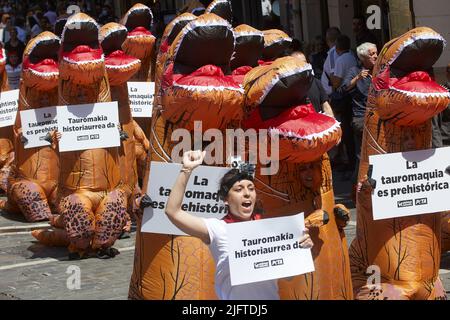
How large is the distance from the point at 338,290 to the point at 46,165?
7300mm

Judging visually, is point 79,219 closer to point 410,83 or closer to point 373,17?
point 410,83

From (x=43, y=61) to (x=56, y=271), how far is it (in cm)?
304

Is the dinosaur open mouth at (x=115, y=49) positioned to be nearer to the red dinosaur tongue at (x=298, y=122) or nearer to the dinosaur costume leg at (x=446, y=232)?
the dinosaur costume leg at (x=446, y=232)

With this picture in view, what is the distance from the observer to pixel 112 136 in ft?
38.6

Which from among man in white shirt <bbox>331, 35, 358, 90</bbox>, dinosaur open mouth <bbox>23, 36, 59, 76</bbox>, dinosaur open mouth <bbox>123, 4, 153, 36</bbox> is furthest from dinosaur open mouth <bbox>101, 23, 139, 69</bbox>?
man in white shirt <bbox>331, 35, 358, 90</bbox>

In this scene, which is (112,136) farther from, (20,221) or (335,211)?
(335,211)

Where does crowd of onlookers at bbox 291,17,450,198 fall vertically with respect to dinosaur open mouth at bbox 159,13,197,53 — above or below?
below

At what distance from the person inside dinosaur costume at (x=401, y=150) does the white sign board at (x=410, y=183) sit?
8 centimetres

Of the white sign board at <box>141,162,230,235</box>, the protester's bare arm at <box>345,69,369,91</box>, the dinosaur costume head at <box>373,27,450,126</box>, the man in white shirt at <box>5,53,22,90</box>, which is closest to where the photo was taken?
the white sign board at <box>141,162,230,235</box>

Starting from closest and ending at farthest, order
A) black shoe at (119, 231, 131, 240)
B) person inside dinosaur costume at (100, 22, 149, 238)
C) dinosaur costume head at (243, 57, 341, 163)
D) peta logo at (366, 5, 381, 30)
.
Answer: dinosaur costume head at (243, 57, 341, 163) < black shoe at (119, 231, 131, 240) < person inside dinosaur costume at (100, 22, 149, 238) < peta logo at (366, 5, 381, 30)

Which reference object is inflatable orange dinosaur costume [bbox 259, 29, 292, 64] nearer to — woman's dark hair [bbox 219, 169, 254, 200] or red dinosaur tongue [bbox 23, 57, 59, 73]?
red dinosaur tongue [bbox 23, 57, 59, 73]

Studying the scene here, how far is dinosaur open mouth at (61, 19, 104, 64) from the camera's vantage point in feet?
38.6

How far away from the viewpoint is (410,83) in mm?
8234

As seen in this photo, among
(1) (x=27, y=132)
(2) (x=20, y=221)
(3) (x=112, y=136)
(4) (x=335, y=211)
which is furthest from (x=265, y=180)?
(2) (x=20, y=221)
